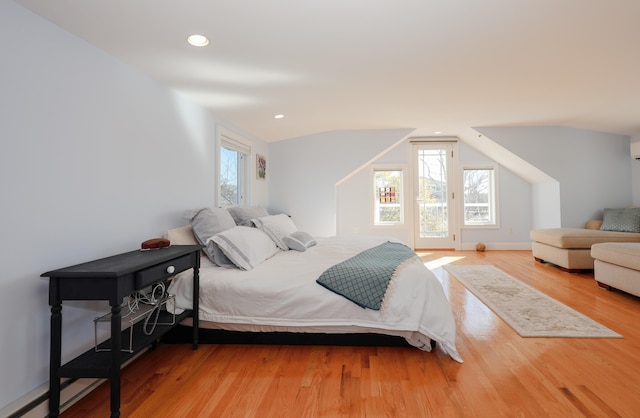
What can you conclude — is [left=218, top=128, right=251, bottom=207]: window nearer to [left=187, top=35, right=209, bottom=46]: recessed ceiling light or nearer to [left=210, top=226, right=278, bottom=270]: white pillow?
[left=210, top=226, right=278, bottom=270]: white pillow

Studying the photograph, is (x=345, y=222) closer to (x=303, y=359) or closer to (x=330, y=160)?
(x=330, y=160)

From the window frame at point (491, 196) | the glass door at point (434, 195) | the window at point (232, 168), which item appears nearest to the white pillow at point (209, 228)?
the window at point (232, 168)

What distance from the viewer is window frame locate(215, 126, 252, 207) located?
3.54 meters

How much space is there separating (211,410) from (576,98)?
469cm

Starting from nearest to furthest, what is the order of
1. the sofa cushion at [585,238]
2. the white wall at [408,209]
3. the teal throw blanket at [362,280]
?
the teal throw blanket at [362,280]
the sofa cushion at [585,238]
the white wall at [408,209]

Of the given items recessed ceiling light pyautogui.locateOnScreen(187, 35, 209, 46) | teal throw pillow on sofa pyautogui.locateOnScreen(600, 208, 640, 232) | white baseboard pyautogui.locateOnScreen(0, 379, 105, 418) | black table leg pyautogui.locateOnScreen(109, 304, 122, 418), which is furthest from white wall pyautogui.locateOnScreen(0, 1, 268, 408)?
teal throw pillow on sofa pyautogui.locateOnScreen(600, 208, 640, 232)

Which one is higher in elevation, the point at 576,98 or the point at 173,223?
the point at 576,98

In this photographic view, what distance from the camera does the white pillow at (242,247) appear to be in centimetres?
247

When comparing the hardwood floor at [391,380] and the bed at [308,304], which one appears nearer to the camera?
the hardwood floor at [391,380]

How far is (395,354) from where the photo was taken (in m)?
2.11

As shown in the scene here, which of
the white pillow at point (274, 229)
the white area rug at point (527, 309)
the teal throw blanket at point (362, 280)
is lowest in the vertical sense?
the white area rug at point (527, 309)

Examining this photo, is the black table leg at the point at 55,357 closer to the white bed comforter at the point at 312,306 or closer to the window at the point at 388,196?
the white bed comforter at the point at 312,306

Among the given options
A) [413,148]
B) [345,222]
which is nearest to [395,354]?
[345,222]

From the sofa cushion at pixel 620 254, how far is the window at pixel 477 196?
8.63ft
